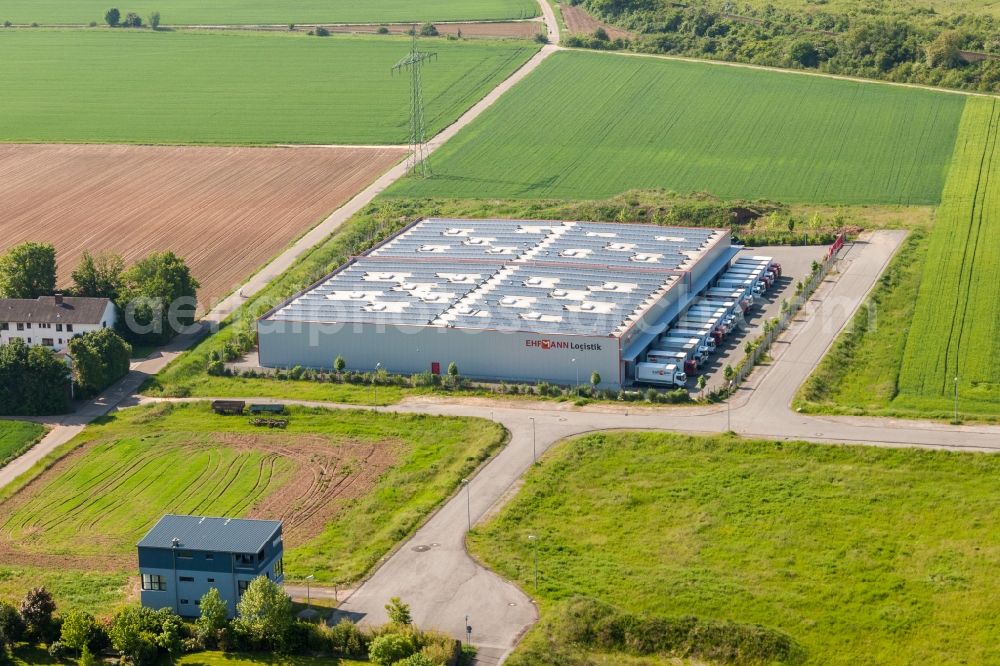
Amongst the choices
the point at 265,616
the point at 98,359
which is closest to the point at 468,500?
the point at 265,616

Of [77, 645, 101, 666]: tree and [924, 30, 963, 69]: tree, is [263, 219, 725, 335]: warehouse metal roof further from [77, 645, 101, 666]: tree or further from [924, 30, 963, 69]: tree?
[924, 30, 963, 69]: tree

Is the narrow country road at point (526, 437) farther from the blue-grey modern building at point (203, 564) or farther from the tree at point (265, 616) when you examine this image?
the blue-grey modern building at point (203, 564)

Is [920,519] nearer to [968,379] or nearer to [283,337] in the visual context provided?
[968,379]

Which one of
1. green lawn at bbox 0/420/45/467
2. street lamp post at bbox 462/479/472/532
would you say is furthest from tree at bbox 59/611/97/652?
green lawn at bbox 0/420/45/467

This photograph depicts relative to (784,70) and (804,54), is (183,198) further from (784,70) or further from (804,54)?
(804,54)

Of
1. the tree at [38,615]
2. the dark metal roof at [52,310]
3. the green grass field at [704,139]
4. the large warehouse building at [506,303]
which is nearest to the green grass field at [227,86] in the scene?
the green grass field at [704,139]

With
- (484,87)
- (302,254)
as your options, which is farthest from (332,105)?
(302,254)
